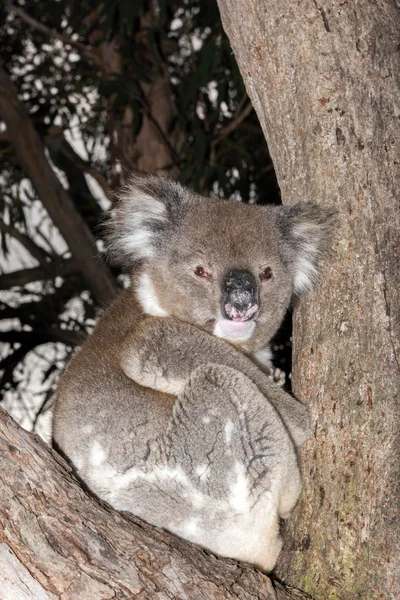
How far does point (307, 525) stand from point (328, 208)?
92 cm

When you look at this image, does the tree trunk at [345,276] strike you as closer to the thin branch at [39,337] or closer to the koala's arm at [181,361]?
the koala's arm at [181,361]

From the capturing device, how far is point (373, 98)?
2205mm

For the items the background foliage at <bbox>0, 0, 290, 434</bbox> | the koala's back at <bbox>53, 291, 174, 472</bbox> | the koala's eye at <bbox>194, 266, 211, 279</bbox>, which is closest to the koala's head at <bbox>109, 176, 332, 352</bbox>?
the koala's eye at <bbox>194, 266, 211, 279</bbox>

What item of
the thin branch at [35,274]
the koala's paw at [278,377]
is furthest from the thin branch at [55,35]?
the koala's paw at [278,377]

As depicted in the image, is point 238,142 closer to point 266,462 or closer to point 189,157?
point 189,157

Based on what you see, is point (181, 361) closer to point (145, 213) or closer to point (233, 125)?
point (145, 213)

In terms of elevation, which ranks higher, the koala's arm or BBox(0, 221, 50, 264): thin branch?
BBox(0, 221, 50, 264): thin branch

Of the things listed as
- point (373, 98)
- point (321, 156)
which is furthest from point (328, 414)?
point (373, 98)

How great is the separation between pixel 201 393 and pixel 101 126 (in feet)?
15.6

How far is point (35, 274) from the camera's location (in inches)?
211

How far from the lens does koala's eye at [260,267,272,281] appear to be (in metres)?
2.47

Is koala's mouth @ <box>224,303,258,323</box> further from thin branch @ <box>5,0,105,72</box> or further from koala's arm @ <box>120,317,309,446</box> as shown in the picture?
thin branch @ <box>5,0,105,72</box>

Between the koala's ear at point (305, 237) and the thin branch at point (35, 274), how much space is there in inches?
118

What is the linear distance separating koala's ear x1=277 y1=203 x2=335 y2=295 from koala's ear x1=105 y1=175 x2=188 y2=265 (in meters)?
0.37
